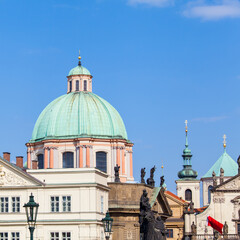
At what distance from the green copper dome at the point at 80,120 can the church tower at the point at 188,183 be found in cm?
6822

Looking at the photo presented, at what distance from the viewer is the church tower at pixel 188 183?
528ft

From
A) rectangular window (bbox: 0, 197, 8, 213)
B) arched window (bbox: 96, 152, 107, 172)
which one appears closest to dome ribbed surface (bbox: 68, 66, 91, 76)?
arched window (bbox: 96, 152, 107, 172)

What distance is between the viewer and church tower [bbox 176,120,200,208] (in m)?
161

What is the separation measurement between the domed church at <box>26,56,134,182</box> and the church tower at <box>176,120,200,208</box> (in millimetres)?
67949

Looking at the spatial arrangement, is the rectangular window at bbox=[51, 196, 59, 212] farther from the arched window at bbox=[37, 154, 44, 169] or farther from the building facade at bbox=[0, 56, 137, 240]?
the arched window at bbox=[37, 154, 44, 169]

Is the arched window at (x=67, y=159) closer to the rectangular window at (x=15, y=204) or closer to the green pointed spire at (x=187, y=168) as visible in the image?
the rectangular window at (x=15, y=204)

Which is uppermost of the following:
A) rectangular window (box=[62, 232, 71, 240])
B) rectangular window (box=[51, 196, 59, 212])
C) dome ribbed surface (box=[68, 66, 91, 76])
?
dome ribbed surface (box=[68, 66, 91, 76])

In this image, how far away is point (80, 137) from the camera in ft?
300

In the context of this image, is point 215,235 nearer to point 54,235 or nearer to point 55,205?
point 55,205

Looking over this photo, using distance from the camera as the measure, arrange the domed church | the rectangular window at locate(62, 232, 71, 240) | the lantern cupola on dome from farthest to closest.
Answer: the lantern cupola on dome → the domed church → the rectangular window at locate(62, 232, 71, 240)

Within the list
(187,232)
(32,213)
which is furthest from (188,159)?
(32,213)

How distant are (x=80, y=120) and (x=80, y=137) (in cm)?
237

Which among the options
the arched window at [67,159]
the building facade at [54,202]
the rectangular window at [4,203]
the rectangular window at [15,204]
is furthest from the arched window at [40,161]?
the rectangular window at [15,204]

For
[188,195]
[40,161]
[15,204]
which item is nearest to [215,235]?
[40,161]
